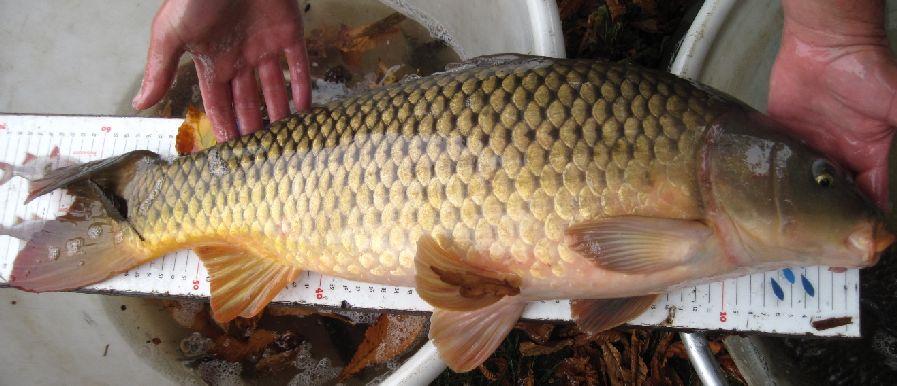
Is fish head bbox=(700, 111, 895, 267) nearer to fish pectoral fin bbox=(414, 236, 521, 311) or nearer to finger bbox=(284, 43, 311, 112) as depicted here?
fish pectoral fin bbox=(414, 236, 521, 311)

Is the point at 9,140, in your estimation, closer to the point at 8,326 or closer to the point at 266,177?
the point at 8,326

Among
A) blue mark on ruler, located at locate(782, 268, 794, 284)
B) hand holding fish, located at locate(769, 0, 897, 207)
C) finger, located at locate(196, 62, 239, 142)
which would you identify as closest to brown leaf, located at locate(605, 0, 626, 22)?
hand holding fish, located at locate(769, 0, 897, 207)

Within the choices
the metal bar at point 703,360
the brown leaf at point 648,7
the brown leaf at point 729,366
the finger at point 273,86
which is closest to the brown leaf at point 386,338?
the finger at point 273,86

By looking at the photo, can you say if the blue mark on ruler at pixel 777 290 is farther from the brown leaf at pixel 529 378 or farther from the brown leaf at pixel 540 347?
the brown leaf at pixel 529 378

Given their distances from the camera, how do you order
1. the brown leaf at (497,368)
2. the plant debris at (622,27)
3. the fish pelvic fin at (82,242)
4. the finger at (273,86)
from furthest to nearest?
the plant debris at (622,27) → the brown leaf at (497,368) → the finger at (273,86) → the fish pelvic fin at (82,242)

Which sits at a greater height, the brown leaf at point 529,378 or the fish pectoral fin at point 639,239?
the fish pectoral fin at point 639,239

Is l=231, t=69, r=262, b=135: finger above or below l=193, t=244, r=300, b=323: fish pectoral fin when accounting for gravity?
above

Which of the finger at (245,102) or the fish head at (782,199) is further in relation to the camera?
the finger at (245,102)
